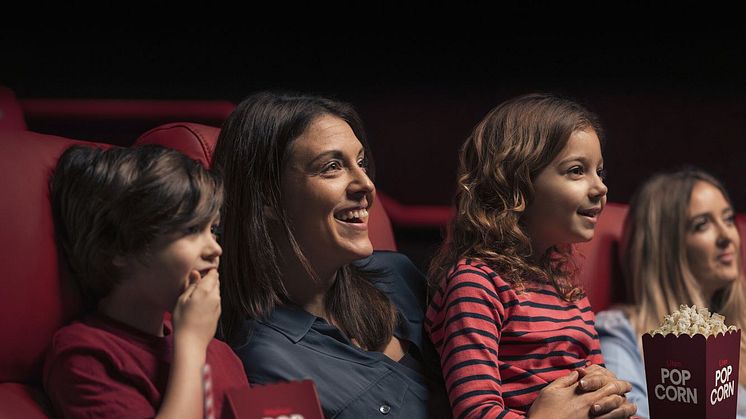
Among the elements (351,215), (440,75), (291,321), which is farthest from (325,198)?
(440,75)

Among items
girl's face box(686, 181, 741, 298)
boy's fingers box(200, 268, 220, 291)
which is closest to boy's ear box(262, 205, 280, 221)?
boy's fingers box(200, 268, 220, 291)

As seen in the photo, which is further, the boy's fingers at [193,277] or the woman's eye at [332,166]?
the woman's eye at [332,166]

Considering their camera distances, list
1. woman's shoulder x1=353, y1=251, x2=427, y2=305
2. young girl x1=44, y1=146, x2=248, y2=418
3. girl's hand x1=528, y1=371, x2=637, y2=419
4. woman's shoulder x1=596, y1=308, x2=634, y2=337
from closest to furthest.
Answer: young girl x1=44, y1=146, x2=248, y2=418 → girl's hand x1=528, y1=371, x2=637, y2=419 → woman's shoulder x1=353, y1=251, x2=427, y2=305 → woman's shoulder x1=596, y1=308, x2=634, y2=337

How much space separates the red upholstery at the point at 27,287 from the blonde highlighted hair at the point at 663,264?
1.20 metres

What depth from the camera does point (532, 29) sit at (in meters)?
1.84

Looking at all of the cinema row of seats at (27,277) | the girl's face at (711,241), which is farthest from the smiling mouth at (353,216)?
the girl's face at (711,241)

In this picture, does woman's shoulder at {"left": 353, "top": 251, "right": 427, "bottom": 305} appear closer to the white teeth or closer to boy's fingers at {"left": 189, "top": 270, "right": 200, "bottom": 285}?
the white teeth

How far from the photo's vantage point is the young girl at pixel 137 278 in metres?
1.01

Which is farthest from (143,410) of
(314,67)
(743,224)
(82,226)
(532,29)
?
(743,224)

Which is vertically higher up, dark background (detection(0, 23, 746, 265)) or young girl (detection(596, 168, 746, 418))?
dark background (detection(0, 23, 746, 265))

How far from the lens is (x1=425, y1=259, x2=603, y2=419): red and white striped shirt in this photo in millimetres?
1250

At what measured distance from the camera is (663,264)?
77.5 inches

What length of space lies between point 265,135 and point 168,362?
1.19ft

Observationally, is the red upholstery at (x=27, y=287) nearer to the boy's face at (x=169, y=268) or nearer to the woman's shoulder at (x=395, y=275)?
the boy's face at (x=169, y=268)
